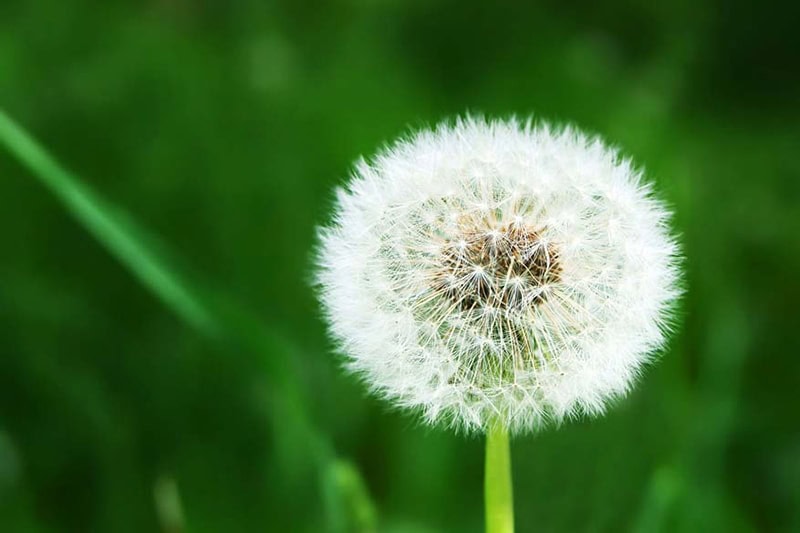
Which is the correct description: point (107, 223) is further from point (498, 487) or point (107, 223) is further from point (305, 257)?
point (305, 257)

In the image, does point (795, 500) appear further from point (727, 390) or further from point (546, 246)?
point (546, 246)

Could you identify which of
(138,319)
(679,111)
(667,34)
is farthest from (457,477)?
(667,34)

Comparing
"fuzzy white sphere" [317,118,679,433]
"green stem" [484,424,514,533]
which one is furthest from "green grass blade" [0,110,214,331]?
"green stem" [484,424,514,533]

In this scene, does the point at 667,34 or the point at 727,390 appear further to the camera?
the point at 667,34

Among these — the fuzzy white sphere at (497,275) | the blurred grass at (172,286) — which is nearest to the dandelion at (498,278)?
the fuzzy white sphere at (497,275)

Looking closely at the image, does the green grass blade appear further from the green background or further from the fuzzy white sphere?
the fuzzy white sphere

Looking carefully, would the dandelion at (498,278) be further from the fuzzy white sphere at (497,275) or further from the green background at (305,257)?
the green background at (305,257)
